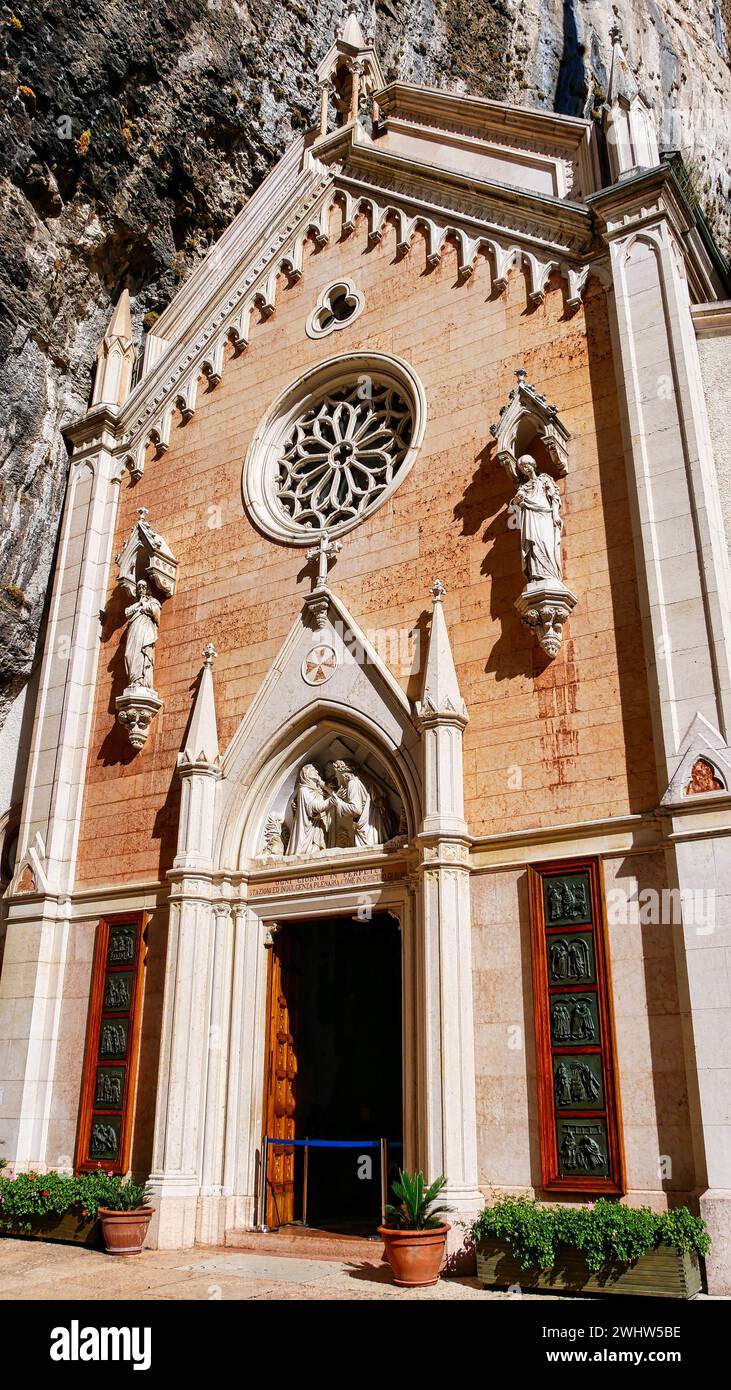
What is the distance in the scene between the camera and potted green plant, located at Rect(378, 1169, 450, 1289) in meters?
9.65

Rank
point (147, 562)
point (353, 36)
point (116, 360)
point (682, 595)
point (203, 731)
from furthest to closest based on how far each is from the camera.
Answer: point (353, 36) < point (116, 360) < point (147, 562) < point (203, 731) < point (682, 595)

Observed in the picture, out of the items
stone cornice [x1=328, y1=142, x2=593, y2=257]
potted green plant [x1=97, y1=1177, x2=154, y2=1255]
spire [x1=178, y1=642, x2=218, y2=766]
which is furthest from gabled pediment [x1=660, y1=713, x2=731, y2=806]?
potted green plant [x1=97, y1=1177, x2=154, y2=1255]

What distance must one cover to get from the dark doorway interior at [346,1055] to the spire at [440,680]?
392 centimetres

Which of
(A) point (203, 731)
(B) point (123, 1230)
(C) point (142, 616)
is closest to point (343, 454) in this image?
(C) point (142, 616)

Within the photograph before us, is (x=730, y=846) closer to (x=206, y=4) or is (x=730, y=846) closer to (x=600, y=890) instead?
(x=600, y=890)

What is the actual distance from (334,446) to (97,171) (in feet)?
21.1

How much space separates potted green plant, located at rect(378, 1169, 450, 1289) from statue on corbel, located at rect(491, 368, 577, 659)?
564cm

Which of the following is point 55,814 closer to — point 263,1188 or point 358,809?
point 358,809

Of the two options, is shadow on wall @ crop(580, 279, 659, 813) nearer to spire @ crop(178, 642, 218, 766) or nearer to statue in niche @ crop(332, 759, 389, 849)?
statue in niche @ crop(332, 759, 389, 849)

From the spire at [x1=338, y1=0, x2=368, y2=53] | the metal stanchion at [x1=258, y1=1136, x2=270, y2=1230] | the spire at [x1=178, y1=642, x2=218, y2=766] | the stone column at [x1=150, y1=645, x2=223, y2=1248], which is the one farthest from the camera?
the spire at [x1=338, y1=0, x2=368, y2=53]

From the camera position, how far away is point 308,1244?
11.6 metres

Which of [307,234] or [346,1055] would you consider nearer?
[346,1055]

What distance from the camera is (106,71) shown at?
1717 cm

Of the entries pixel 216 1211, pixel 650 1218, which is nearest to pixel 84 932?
pixel 216 1211
